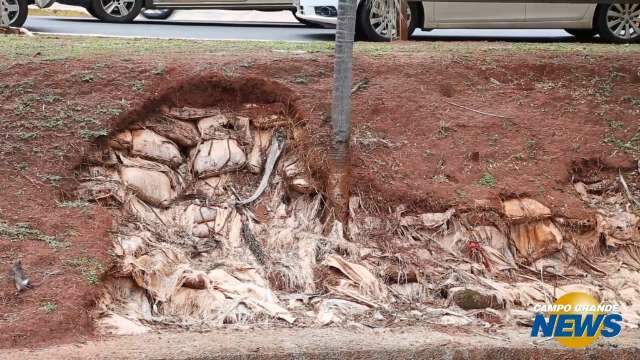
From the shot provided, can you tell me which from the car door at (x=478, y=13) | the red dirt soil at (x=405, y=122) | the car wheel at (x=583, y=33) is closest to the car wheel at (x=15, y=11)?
the red dirt soil at (x=405, y=122)

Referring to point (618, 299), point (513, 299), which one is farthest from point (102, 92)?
point (618, 299)

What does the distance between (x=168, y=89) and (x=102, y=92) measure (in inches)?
20.8

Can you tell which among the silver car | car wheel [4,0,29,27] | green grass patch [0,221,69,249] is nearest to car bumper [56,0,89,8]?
the silver car

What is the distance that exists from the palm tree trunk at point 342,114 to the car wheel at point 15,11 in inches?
283

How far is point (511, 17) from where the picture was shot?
37.4ft

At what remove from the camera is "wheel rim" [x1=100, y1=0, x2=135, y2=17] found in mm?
13695

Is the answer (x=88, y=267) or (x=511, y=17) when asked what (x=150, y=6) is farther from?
(x=88, y=267)

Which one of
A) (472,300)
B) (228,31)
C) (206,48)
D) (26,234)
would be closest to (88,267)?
(26,234)

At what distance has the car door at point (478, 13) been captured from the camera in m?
11.3

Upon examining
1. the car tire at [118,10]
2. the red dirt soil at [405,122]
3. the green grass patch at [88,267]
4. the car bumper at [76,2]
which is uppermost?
the car bumper at [76,2]

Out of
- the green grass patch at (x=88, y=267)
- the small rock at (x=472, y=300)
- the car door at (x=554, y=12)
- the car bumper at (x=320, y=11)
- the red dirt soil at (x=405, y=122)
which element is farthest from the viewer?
the car bumper at (x=320, y=11)

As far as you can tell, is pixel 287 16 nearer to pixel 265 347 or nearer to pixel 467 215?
pixel 467 215

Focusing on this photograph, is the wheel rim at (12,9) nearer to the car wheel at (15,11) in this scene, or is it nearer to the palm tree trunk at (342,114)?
the car wheel at (15,11)

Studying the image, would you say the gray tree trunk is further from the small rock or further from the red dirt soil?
the small rock
